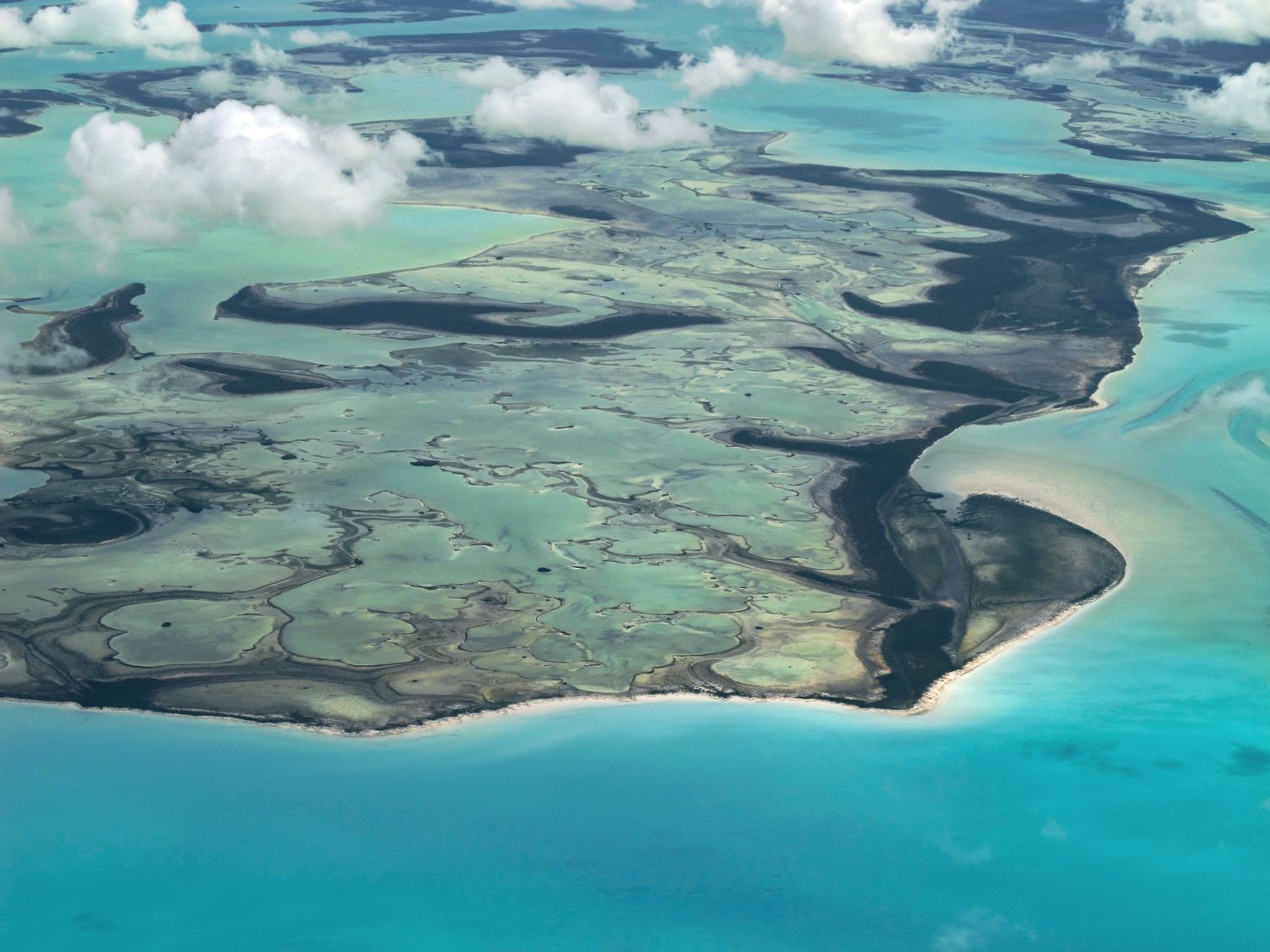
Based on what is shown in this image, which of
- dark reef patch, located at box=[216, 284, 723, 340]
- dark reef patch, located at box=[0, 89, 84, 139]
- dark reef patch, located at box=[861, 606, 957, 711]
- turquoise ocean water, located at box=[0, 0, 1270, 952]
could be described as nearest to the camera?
turquoise ocean water, located at box=[0, 0, 1270, 952]

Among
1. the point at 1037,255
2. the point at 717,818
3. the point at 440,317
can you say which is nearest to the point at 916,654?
the point at 717,818

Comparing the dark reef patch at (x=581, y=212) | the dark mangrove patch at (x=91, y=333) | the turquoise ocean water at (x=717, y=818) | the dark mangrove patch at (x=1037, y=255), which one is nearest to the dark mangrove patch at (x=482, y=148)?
the dark reef patch at (x=581, y=212)

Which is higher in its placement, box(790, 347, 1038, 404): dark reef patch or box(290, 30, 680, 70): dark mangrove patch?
box(290, 30, 680, 70): dark mangrove patch

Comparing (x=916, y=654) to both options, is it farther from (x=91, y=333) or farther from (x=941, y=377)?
(x=91, y=333)

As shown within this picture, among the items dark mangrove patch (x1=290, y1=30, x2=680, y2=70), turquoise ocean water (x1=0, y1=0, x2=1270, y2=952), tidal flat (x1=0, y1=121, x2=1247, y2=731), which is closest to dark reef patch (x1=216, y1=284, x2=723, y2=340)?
tidal flat (x1=0, y1=121, x2=1247, y2=731)

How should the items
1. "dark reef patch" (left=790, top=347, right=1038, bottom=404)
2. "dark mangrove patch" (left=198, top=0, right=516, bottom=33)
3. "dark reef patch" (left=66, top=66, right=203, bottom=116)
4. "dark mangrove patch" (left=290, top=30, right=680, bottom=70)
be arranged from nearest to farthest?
"dark reef patch" (left=790, top=347, right=1038, bottom=404)
"dark reef patch" (left=66, top=66, right=203, bottom=116)
"dark mangrove patch" (left=290, top=30, right=680, bottom=70)
"dark mangrove patch" (left=198, top=0, right=516, bottom=33)

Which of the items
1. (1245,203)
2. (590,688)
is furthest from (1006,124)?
(590,688)

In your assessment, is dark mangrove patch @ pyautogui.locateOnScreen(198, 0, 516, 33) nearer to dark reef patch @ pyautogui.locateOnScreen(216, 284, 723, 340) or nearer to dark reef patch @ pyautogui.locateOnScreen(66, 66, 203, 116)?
dark reef patch @ pyautogui.locateOnScreen(66, 66, 203, 116)
